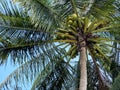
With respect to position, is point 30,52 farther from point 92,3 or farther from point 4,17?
point 92,3

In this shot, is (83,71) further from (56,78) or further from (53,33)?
(56,78)

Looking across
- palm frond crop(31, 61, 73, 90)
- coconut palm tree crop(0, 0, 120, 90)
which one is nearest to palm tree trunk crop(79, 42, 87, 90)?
coconut palm tree crop(0, 0, 120, 90)

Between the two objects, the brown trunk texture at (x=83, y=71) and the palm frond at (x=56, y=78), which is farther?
the palm frond at (x=56, y=78)

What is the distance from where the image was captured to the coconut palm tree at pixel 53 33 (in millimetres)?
11570

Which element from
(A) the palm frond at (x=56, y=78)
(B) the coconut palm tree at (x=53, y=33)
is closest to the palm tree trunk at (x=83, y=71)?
(B) the coconut palm tree at (x=53, y=33)

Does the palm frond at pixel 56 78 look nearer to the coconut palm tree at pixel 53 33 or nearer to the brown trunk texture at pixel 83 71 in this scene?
the coconut palm tree at pixel 53 33

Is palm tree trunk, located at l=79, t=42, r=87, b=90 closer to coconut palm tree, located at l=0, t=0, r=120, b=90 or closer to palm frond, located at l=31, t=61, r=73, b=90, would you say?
coconut palm tree, located at l=0, t=0, r=120, b=90

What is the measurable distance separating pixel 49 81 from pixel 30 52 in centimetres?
176

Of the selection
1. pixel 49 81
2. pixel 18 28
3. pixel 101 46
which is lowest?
pixel 49 81

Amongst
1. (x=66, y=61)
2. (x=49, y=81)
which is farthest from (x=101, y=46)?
(x=49, y=81)

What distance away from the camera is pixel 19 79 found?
13.1 metres

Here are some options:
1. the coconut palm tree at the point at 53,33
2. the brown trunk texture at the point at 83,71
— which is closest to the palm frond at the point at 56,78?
the coconut palm tree at the point at 53,33

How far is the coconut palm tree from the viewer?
1157 centimetres

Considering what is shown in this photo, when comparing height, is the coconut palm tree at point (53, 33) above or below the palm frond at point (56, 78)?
above
